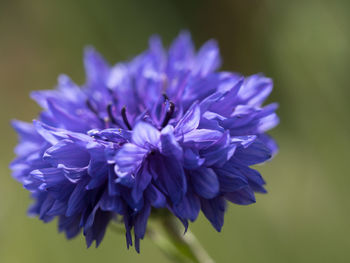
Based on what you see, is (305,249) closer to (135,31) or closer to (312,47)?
(312,47)

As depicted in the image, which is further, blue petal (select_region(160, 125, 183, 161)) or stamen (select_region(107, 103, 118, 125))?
stamen (select_region(107, 103, 118, 125))

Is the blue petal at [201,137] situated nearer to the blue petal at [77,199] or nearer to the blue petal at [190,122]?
the blue petal at [190,122]

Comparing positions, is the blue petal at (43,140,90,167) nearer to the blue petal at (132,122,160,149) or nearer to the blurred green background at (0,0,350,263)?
the blue petal at (132,122,160,149)

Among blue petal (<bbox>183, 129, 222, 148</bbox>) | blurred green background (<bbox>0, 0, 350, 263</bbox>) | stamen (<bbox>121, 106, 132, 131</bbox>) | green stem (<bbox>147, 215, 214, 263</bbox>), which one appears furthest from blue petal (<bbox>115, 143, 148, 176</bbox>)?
blurred green background (<bbox>0, 0, 350, 263</bbox>)

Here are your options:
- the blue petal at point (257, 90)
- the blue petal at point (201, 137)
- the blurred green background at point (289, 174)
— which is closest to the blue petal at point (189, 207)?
the blue petal at point (201, 137)

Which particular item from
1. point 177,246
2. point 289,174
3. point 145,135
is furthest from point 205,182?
point 289,174

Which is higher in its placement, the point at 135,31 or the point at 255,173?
the point at 135,31

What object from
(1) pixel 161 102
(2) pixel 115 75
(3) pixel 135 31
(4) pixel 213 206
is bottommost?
(4) pixel 213 206

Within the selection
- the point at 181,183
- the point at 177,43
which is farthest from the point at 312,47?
the point at 181,183
